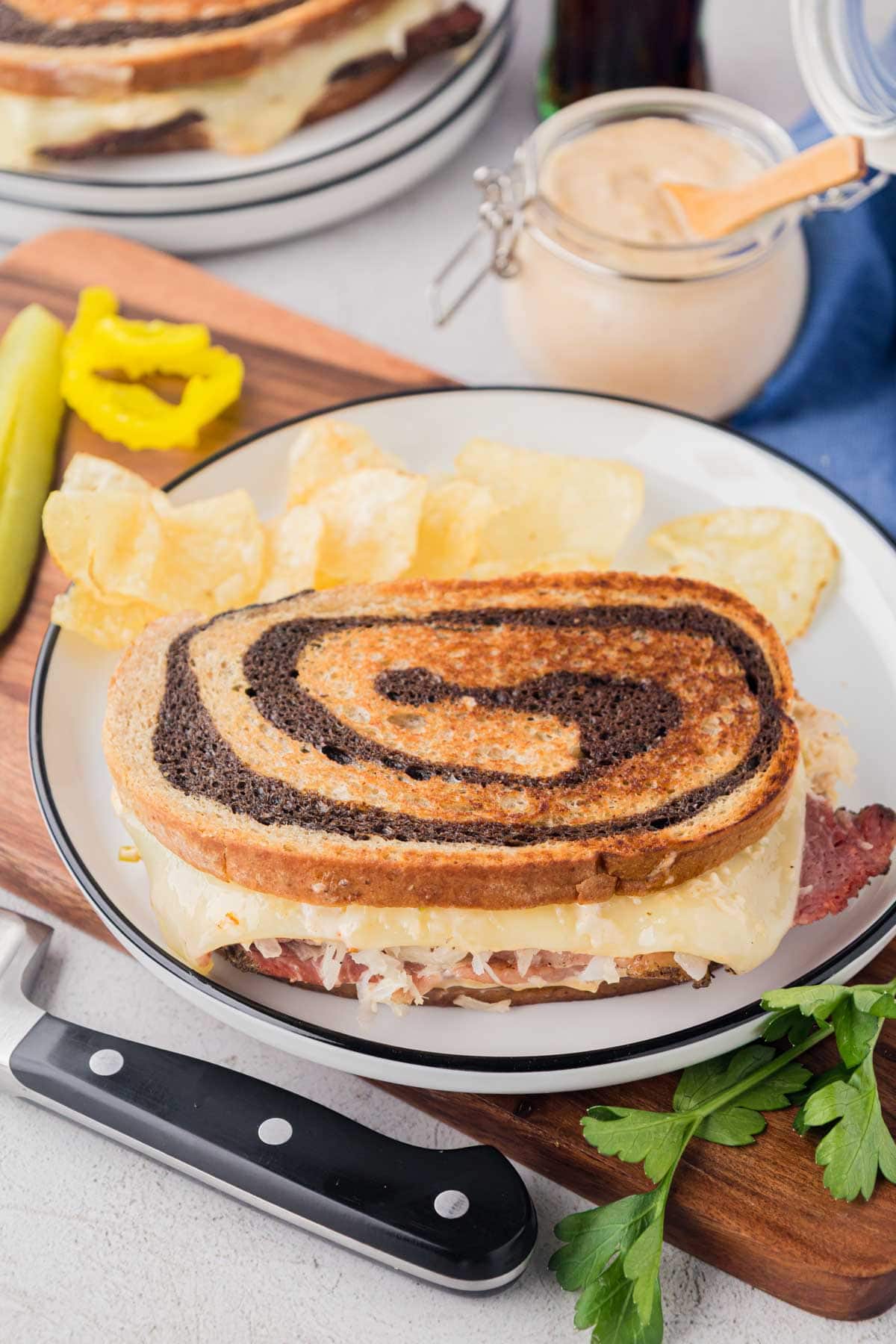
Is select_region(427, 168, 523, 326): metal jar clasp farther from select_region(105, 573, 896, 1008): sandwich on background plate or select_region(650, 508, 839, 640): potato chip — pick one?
select_region(105, 573, 896, 1008): sandwich on background plate

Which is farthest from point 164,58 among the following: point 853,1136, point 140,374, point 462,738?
point 853,1136

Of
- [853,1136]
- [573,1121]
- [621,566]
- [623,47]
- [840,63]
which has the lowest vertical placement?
[573,1121]

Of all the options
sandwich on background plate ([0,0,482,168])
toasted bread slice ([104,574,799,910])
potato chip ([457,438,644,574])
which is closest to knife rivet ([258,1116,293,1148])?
toasted bread slice ([104,574,799,910])

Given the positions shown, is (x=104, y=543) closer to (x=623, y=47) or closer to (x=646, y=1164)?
(x=646, y=1164)

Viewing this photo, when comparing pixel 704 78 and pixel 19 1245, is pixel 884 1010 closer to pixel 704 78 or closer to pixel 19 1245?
pixel 19 1245

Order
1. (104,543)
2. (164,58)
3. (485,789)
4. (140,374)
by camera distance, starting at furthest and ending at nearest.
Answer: (164,58) → (140,374) → (104,543) → (485,789)

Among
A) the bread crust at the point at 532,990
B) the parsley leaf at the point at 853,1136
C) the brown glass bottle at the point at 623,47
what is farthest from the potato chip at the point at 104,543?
the brown glass bottle at the point at 623,47

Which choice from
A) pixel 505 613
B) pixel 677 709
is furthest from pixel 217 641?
pixel 677 709
